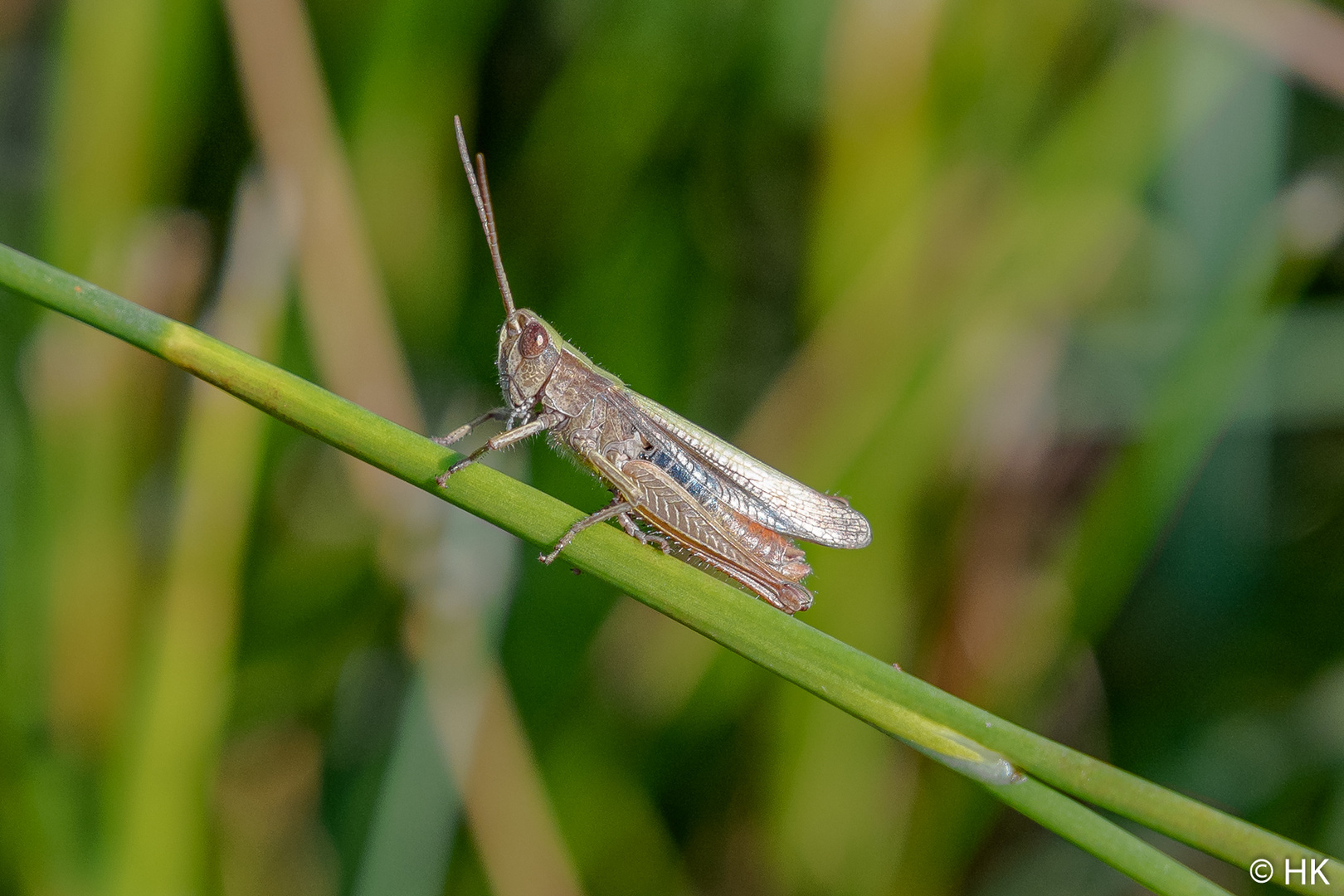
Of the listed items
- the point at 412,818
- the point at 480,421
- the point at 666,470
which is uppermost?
the point at 666,470

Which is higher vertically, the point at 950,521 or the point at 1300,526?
the point at 1300,526

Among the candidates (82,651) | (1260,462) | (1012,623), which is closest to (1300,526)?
(1260,462)

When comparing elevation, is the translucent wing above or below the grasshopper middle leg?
above

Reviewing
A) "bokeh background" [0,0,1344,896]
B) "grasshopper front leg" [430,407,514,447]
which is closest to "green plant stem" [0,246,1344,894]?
"grasshopper front leg" [430,407,514,447]

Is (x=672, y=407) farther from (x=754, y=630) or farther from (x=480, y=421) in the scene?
(x=754, y=630)

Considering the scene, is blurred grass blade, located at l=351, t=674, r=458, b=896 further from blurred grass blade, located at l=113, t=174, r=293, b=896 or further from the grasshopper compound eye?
the grasshopper compound eye

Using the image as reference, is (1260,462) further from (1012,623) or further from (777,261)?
(777,261)

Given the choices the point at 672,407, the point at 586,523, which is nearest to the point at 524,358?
the point at 672,407
